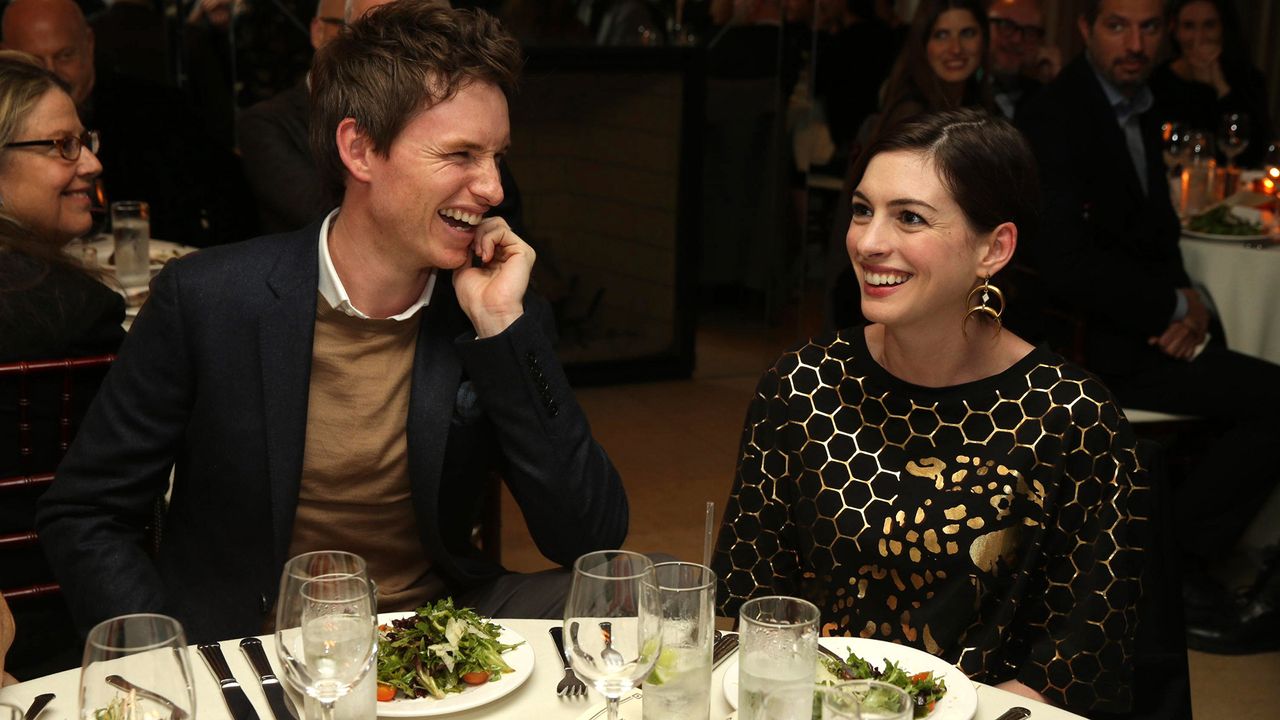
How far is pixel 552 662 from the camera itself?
1610mm

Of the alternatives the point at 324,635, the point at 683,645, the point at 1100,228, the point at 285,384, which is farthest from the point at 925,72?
the point at 324,635

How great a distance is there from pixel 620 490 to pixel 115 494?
0.78 meters

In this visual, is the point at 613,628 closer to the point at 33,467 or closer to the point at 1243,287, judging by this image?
the point at 33,467

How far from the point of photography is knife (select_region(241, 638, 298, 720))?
4.75 ft

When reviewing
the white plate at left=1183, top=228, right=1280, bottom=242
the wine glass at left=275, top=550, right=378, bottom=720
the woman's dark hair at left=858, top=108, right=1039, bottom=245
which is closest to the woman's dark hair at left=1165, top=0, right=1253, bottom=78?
the white plate at left=1183, top=228, right=1280, bottom=242

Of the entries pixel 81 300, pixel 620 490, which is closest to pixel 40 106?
pixel 81 300

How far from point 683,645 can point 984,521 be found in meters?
0.82

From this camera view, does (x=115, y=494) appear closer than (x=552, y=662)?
No

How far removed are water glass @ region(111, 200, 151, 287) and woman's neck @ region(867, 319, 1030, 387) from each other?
222 cm

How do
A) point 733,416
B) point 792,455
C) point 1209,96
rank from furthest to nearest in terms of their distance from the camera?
1. point 1209,96
2. point 733,416
3. point 792,455

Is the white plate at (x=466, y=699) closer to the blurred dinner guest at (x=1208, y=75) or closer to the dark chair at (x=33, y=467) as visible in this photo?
the dark chair at (x=33, y=467)

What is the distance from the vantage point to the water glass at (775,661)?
1.31 m

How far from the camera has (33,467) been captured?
7.95ft

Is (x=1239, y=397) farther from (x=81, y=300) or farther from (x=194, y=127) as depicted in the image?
(x=194, y=127)
